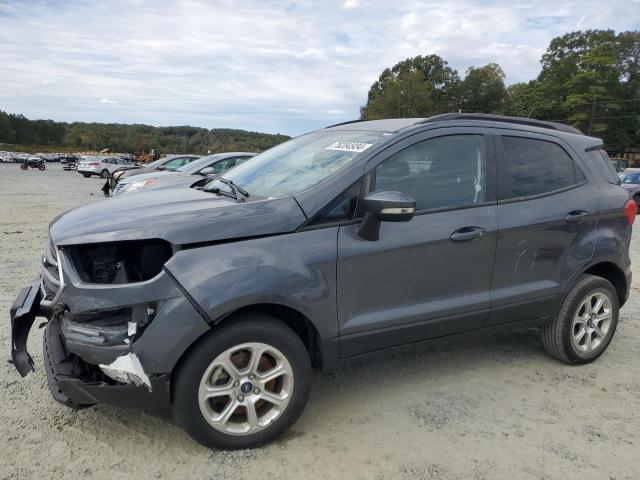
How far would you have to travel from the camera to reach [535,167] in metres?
3.79

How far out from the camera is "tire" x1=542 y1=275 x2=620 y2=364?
3934 mm

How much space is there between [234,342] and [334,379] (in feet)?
4.26

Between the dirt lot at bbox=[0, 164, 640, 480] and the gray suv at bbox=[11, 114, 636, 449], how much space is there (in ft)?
0.75

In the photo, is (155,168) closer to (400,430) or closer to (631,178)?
(400,430)

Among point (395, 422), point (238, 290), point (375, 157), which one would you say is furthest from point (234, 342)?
point (375, 157)

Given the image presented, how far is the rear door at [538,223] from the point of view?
3.57m

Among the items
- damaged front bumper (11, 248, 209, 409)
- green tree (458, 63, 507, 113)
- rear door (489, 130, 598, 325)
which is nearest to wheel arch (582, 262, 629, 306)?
rear door (489, 130, 598, 325)

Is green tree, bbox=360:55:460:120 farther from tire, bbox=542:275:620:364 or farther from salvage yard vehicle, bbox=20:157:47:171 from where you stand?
tire, bbox=542:275:620:364

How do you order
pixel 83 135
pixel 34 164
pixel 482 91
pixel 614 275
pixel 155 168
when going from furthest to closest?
pixel 83 135 < pixel 482 91 < pixel 34 164 < pixel 155 168 < pixel 614 275

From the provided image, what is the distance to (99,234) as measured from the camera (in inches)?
106

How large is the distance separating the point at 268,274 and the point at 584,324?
2.74m

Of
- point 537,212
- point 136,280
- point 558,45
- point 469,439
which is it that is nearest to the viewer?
point 136,280

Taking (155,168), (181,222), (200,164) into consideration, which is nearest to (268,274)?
(181,222)

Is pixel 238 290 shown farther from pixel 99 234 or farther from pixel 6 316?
pixel 6 316
